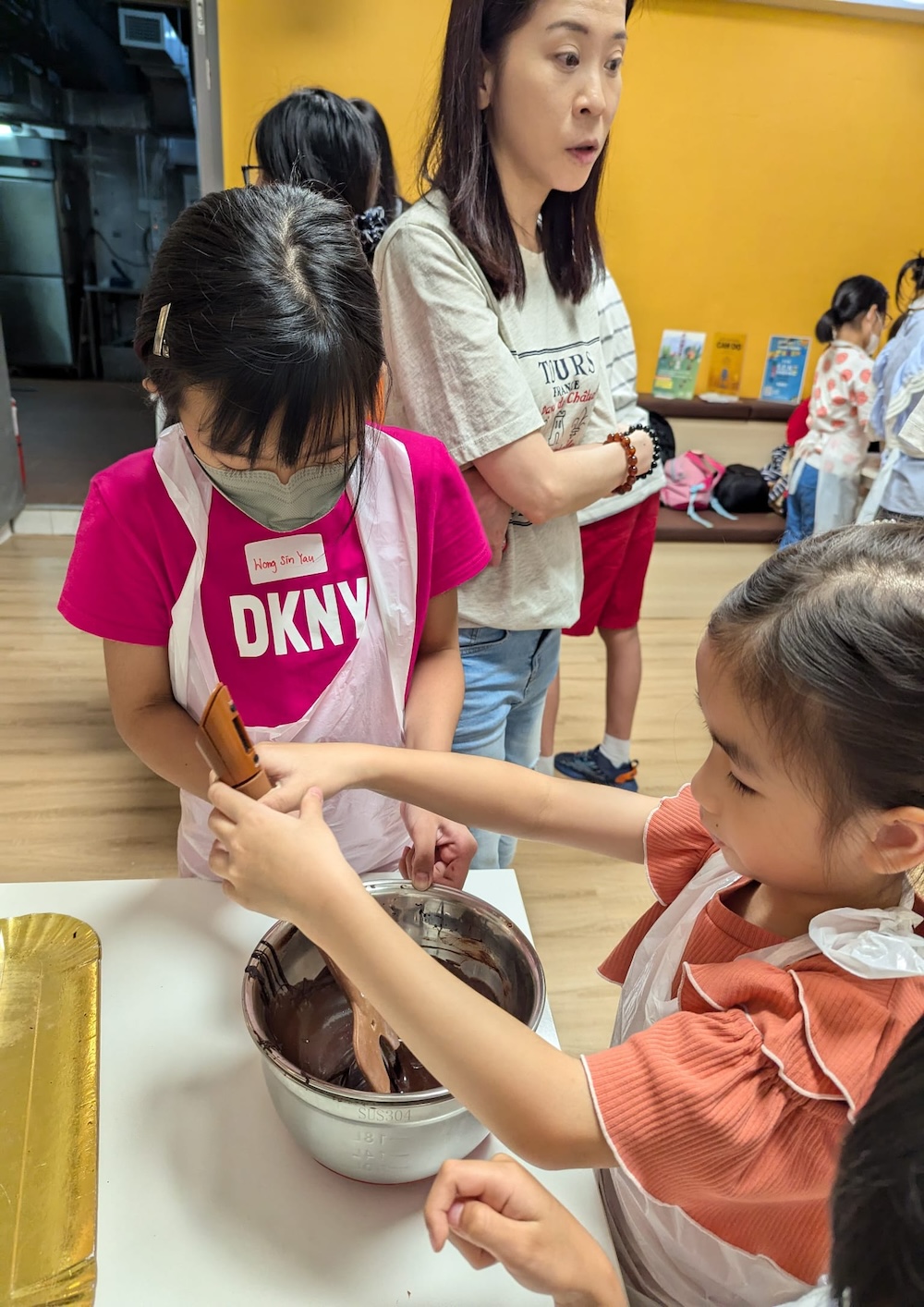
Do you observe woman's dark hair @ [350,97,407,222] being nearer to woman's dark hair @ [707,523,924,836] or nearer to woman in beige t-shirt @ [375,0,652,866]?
woman in beige t-shirt @ [375,0,652,866]

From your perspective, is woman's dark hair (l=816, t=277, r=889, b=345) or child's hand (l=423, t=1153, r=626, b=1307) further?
woman's dark hair (l=816, t=277, r=889, b=345)

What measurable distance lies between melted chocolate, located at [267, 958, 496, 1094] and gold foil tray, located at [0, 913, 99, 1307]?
0.49ft

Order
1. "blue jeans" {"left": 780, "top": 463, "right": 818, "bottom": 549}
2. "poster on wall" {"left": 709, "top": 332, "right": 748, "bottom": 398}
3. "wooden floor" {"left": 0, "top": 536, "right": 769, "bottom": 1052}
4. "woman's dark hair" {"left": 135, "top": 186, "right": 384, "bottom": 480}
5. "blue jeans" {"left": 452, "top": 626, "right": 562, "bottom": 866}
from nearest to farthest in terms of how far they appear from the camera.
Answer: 1. "woman's dark hair" {"left": 135, "top": 186, "right": 384, "bottom": 480}
2. "blue jeans" {"left": 452, "top": 626, "right": 562, "bottom": 866}
3. "wooden floor" {"left": 0, "top": 536, "right": 769, "bottom": 1052}
4. "blue jeans" {"left": 780, "top": 463, "right": 818, "bottom": 549}
5. "poster on wall" {"left": 709, "top": 332, "right": 748, "bottom": 398}

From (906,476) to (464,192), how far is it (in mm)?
2154

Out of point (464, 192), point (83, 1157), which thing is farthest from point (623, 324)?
point (83, 1157)

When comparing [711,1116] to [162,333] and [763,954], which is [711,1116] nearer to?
[763,954]

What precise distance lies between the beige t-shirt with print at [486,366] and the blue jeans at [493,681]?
31mm

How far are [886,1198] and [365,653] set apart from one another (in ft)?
2.16

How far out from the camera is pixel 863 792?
0.55 meters

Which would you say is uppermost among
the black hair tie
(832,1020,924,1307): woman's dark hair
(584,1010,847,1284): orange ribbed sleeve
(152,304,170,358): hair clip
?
the black hair tie

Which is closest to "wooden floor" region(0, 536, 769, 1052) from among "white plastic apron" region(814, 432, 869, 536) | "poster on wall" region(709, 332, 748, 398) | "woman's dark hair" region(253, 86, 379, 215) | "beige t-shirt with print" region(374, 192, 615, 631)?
"white plastic apron" region(814, 432, 869, 536)

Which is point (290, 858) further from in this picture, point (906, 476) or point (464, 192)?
point (906, 476)

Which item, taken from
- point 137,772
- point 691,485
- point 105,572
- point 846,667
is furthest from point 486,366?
point 691,485

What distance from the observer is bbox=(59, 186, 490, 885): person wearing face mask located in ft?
2.35
